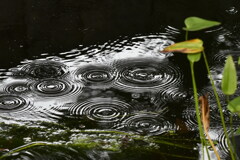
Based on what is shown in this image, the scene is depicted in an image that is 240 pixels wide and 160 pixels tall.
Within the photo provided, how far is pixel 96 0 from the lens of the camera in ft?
11.4

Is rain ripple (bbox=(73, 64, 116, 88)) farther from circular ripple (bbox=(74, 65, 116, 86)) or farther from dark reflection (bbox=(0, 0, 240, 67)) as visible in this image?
dark reflection (bbox=(0, 0, 240, 67))

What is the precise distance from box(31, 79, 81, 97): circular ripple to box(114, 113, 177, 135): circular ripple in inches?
15.6

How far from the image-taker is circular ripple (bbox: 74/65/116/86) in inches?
97.7

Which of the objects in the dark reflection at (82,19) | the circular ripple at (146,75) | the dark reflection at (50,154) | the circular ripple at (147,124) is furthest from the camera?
the dark reflection at (82,19)

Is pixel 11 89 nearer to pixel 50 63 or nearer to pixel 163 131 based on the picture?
pixel 50 63

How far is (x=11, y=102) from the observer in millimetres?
2266

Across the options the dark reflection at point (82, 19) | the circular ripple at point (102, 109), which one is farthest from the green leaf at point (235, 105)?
the dark reflection at point (82, 19)

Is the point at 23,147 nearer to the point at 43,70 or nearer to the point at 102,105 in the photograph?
the point at 102,105

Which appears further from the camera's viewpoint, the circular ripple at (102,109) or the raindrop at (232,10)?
the raindrop at (232,10)

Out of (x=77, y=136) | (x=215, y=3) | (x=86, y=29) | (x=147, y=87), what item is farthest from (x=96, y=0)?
(x=77, y=136)

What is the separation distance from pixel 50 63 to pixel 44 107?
493mm

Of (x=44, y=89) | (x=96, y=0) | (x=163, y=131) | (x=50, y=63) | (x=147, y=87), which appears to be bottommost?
(x=163, y=131)

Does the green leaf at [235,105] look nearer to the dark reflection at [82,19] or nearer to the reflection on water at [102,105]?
the reflection on water at [102,105]

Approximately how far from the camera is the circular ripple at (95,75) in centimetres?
248
